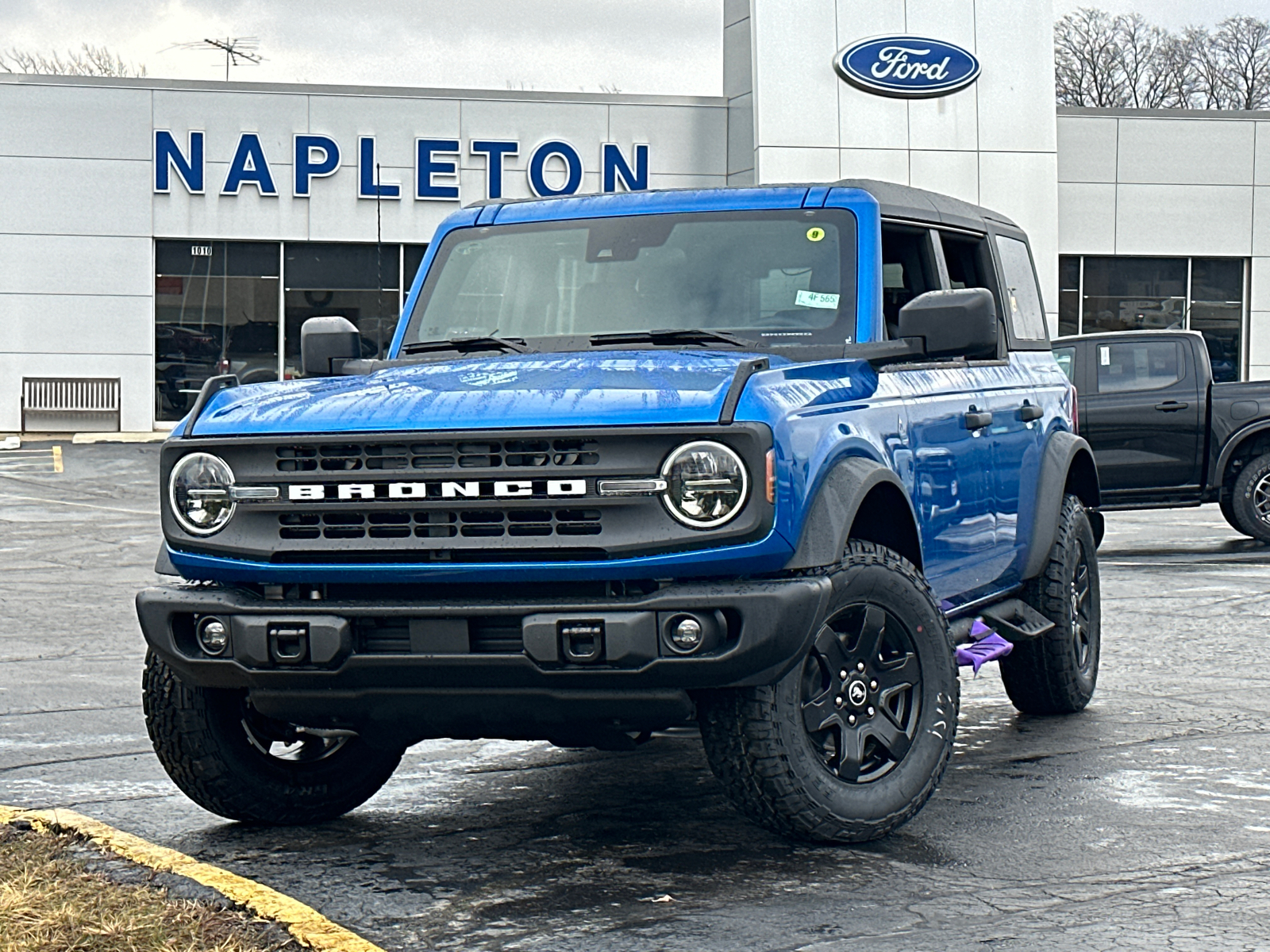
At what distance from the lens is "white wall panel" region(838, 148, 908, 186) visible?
94.8 feet

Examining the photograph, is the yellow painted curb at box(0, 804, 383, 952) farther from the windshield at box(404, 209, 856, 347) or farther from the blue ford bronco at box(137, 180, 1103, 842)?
the windshield at box(404, 209, 856, 347)

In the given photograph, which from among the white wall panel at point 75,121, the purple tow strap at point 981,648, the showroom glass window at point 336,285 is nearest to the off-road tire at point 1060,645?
the purple tow strap at point 981,648

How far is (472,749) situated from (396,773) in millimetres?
553

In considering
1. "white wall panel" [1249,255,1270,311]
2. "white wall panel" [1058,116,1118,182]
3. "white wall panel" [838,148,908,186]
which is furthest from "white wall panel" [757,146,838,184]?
"white wall panel" [1249,255,1270,311]

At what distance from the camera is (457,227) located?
267 inches

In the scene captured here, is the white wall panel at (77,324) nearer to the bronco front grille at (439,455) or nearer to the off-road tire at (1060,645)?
the off-road tire at (1060,645)

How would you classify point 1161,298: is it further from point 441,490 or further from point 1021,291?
point 441,490

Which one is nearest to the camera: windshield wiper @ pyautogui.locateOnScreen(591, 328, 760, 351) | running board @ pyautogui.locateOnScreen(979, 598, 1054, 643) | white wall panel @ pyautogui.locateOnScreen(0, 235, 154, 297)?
windshield wiper @ pyautogui.locateOnScreen(591, 328, 760, 351)

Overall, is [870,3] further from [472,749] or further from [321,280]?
[472,749]

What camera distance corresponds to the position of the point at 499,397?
4.92m

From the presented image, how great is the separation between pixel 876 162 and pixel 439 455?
82.5ft

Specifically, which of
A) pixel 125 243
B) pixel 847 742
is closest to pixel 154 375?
pixel 125 243

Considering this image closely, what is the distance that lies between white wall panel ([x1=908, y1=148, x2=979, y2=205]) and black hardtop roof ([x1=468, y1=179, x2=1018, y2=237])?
72.5 ft

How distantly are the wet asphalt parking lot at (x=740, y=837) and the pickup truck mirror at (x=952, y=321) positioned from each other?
1.50 m
